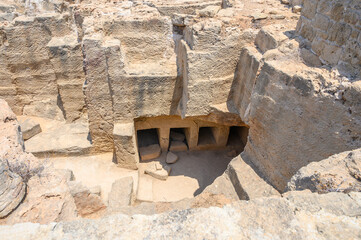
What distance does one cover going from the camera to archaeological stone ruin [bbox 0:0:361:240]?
5.65ft

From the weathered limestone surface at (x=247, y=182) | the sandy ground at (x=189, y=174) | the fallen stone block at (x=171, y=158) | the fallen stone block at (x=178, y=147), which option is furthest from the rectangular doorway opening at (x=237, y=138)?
the weathered limestone surface at (x=247, y=182)

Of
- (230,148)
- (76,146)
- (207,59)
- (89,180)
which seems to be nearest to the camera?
(207,59)

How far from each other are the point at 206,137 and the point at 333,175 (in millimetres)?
5259

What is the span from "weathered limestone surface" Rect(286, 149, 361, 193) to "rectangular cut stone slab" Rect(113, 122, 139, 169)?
367cm

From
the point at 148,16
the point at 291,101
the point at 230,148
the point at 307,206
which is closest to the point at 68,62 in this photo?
the point at 148,16

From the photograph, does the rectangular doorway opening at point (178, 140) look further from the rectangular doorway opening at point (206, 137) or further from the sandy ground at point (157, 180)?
the rectangular doorway opening at point (206, 137)

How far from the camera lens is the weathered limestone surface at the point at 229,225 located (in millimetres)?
1581

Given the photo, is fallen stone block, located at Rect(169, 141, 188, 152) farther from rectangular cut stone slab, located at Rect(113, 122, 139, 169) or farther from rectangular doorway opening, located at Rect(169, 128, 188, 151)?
rectangular cut stone slab, located at Rect(113, 122, 139, 169)

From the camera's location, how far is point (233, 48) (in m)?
4.48

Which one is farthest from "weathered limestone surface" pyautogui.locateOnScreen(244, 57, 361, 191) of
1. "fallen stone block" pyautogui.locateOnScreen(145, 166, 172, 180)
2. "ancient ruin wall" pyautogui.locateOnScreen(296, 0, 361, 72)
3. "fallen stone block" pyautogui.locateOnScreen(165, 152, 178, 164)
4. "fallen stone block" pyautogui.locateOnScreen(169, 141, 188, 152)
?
"fallen stone block" pyautogui.locateOnScreen(169, 141, 188, 152)

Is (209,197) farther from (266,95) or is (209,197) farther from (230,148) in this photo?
(230,148)

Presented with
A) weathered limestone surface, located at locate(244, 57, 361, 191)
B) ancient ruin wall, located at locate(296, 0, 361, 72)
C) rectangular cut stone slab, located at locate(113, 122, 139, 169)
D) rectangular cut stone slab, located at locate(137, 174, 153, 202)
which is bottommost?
rectangular cut stone slab, located at locate(137, 174, 153, 202)

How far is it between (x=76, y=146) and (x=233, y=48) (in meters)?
4.29

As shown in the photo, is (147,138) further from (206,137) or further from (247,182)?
(247,182)
